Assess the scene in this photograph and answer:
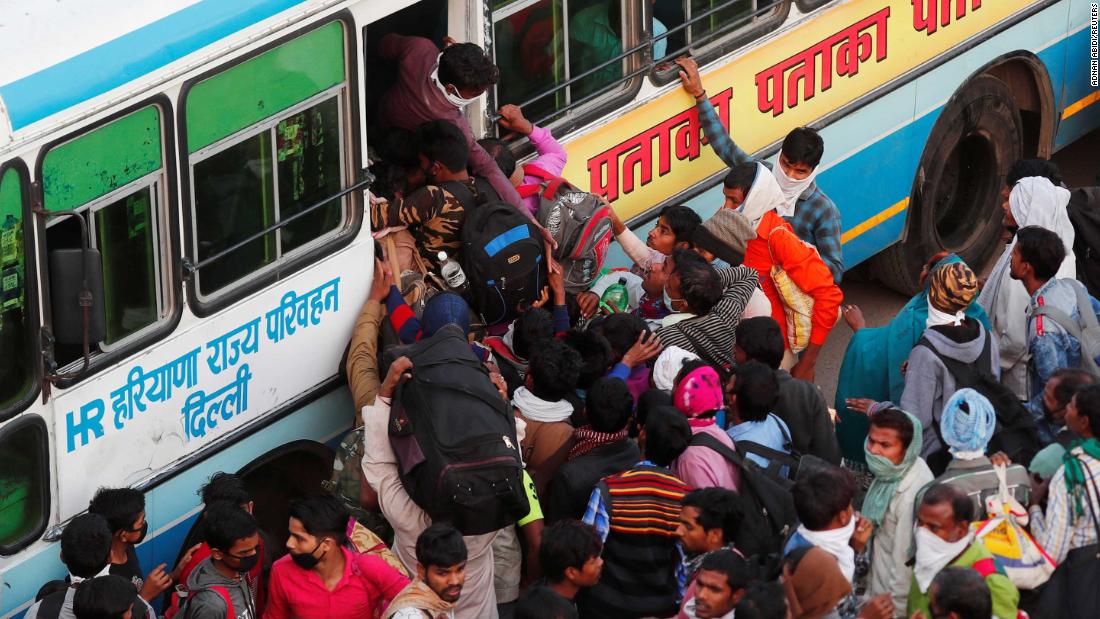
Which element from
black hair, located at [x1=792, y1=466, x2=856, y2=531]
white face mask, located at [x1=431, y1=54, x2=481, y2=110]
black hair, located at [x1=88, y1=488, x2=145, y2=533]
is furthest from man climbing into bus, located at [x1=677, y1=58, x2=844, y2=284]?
black hair, located at [x1=88, y1=488, x2=145, y2=533]

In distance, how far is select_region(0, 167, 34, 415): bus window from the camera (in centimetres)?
520

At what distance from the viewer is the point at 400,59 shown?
682 centimetres

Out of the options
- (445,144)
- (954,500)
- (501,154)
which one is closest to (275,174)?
(445,144)

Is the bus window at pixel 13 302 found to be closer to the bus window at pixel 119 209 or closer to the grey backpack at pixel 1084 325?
the bus window at pixel 119 209

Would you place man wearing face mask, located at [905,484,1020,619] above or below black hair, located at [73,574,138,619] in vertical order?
below

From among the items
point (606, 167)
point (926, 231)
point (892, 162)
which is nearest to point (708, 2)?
point (606, 167)

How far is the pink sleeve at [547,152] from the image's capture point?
7.08 m

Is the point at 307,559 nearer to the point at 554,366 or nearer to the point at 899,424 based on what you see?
the point at 554,366

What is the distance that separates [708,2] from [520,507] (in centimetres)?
297

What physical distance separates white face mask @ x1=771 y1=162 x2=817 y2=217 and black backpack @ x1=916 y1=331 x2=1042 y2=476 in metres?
1.15

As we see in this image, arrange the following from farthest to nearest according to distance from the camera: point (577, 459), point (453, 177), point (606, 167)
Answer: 1. point (606, 167)
2. point (453, 177)
3. point (577, 459)

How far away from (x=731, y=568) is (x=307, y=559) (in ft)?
4.12

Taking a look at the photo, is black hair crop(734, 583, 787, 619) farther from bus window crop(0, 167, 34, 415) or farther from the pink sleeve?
the pink sleeve

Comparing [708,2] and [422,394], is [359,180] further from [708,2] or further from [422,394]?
[708,2]
